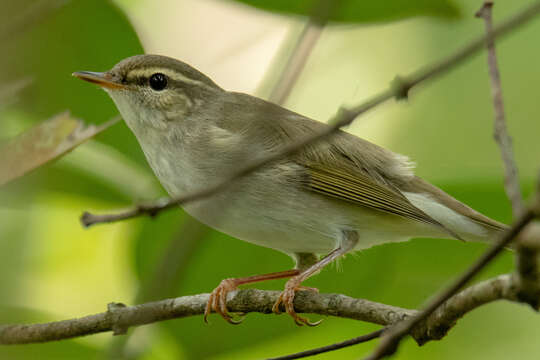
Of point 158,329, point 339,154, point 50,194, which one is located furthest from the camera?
point 339,154

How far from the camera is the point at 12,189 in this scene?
215 centimetres

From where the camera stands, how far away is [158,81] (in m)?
4.15

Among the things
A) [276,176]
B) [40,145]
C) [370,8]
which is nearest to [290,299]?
[276,176]

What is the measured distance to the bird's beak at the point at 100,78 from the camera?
11.6 feet

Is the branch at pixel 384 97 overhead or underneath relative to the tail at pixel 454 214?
underneath

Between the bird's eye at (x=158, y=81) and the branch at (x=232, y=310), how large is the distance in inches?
57.4

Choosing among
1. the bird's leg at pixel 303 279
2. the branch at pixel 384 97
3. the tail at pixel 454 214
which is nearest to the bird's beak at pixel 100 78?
the bird's leg at pixel 303 279

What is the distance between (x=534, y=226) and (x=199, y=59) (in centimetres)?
476

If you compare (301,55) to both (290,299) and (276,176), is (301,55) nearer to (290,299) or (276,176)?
(290,299)

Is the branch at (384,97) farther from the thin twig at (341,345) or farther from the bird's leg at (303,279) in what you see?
the bird's leg at (303,279)

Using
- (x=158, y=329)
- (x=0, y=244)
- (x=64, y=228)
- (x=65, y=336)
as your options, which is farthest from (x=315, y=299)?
(x=64, y=228)

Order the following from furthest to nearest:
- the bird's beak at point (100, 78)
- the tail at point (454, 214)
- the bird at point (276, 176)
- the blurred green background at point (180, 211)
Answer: the tail at point (454, 214) < the bird at point (276, 176) < the bird's beak at point (100, 78) < the blurred green background at point (180, 211)

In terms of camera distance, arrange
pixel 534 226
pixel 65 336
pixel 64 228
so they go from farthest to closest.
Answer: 1. pixel 64 228
2. pixel 65 336
3. pixel 534 226

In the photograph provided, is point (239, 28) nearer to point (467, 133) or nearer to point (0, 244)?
point (467, 133)
